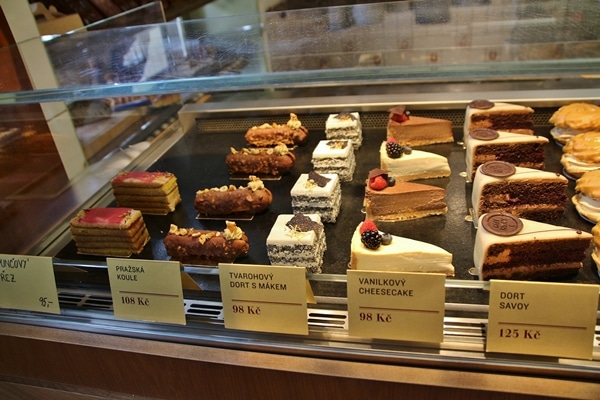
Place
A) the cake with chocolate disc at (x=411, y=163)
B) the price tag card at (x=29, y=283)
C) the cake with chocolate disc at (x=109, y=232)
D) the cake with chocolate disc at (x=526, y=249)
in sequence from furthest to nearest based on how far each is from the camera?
the cake with chocolate disc at (x=411, y=163), the cake with chocolate disc at (x=109, y=232), the cake with chocolate disc at (x=526, y=249), the price tag card at (x=29, y=283)

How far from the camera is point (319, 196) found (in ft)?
7.79

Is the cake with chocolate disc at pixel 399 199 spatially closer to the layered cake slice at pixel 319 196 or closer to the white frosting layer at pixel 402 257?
the layered cake slice at pixel 319 196

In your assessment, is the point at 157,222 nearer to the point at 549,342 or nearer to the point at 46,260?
the point at 46,260

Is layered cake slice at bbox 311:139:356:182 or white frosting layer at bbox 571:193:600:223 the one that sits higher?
layered cake slice at bbox 311:139:356:182

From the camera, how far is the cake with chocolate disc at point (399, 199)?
2.36 meters

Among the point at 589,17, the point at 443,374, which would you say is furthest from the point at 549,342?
the point at 589,17

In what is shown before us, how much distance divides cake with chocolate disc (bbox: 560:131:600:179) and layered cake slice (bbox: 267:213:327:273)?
1.37 metres

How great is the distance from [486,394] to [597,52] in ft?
3.59

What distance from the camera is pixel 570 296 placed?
121cm

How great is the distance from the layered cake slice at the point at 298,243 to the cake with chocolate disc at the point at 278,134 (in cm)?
107

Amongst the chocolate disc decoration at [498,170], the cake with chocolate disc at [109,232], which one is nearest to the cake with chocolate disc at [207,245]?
the cake with chocolate disc at [109,232]

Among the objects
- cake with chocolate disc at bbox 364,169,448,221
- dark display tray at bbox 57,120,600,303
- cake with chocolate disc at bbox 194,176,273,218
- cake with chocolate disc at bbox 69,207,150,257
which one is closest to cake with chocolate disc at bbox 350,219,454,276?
dark display tray at bbox 57,120,600,303

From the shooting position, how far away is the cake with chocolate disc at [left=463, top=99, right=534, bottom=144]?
9.10 feet

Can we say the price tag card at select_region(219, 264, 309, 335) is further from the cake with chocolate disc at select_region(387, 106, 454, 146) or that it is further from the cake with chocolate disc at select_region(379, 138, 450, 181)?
the cake with chocolate disc at select_region(387, 106, 454, 146)
